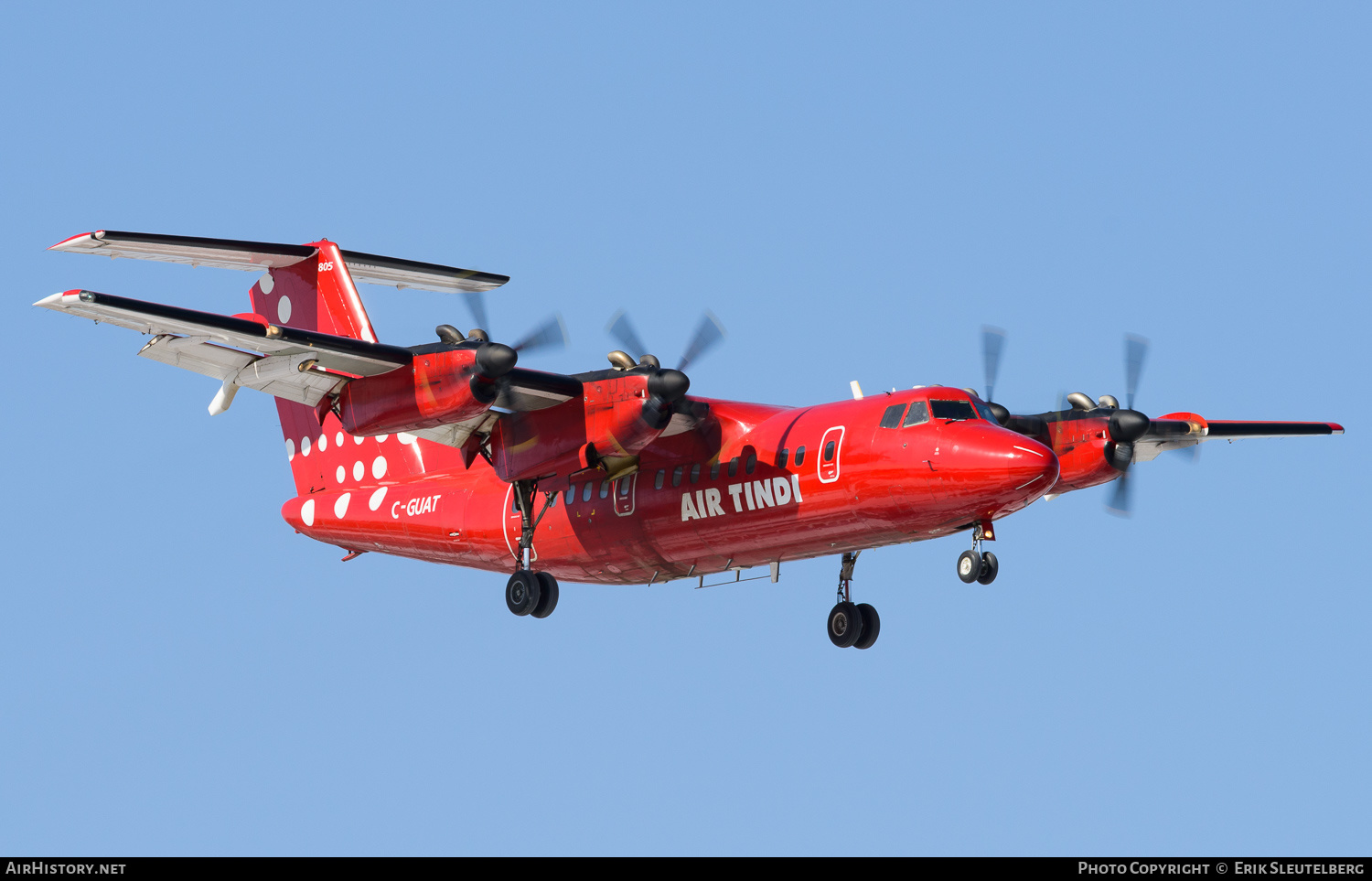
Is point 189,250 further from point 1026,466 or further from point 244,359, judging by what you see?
point 1026,466

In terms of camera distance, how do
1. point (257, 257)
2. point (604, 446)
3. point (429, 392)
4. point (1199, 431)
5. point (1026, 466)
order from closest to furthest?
point (1026, 466)
point (429, 392)
point (604, 446)
point (1199, 431)
point (257, 257)

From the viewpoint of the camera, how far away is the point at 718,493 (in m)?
22.3

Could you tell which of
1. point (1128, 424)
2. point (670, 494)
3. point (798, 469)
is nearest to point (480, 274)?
point (670, 494)

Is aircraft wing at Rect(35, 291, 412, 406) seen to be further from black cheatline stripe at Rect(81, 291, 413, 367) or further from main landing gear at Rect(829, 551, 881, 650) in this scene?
main landing gear at Rect(829, 551, 881, 650)

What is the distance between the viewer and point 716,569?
928 inches

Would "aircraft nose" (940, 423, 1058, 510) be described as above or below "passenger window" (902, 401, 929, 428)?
below

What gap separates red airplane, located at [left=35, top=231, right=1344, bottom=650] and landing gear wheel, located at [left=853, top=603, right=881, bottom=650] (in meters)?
0.03

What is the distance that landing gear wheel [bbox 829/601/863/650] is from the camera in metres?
23.5

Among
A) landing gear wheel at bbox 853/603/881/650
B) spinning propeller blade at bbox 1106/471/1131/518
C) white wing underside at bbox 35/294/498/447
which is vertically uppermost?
white wing underside at bbox 35/294/498/447

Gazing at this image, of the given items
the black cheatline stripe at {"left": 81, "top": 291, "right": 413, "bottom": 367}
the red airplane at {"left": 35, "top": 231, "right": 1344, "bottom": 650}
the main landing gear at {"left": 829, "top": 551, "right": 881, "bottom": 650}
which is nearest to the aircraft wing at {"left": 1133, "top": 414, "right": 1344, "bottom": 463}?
the red airplane at {"left": 35, "top": 231, "right": 1344, "bottom": 650}

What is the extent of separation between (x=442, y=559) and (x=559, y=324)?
543 cm

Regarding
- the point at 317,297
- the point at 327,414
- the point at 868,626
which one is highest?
the point at 317,297

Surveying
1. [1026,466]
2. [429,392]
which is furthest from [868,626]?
[429,392]

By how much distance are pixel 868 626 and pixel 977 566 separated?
3526 millimetres
